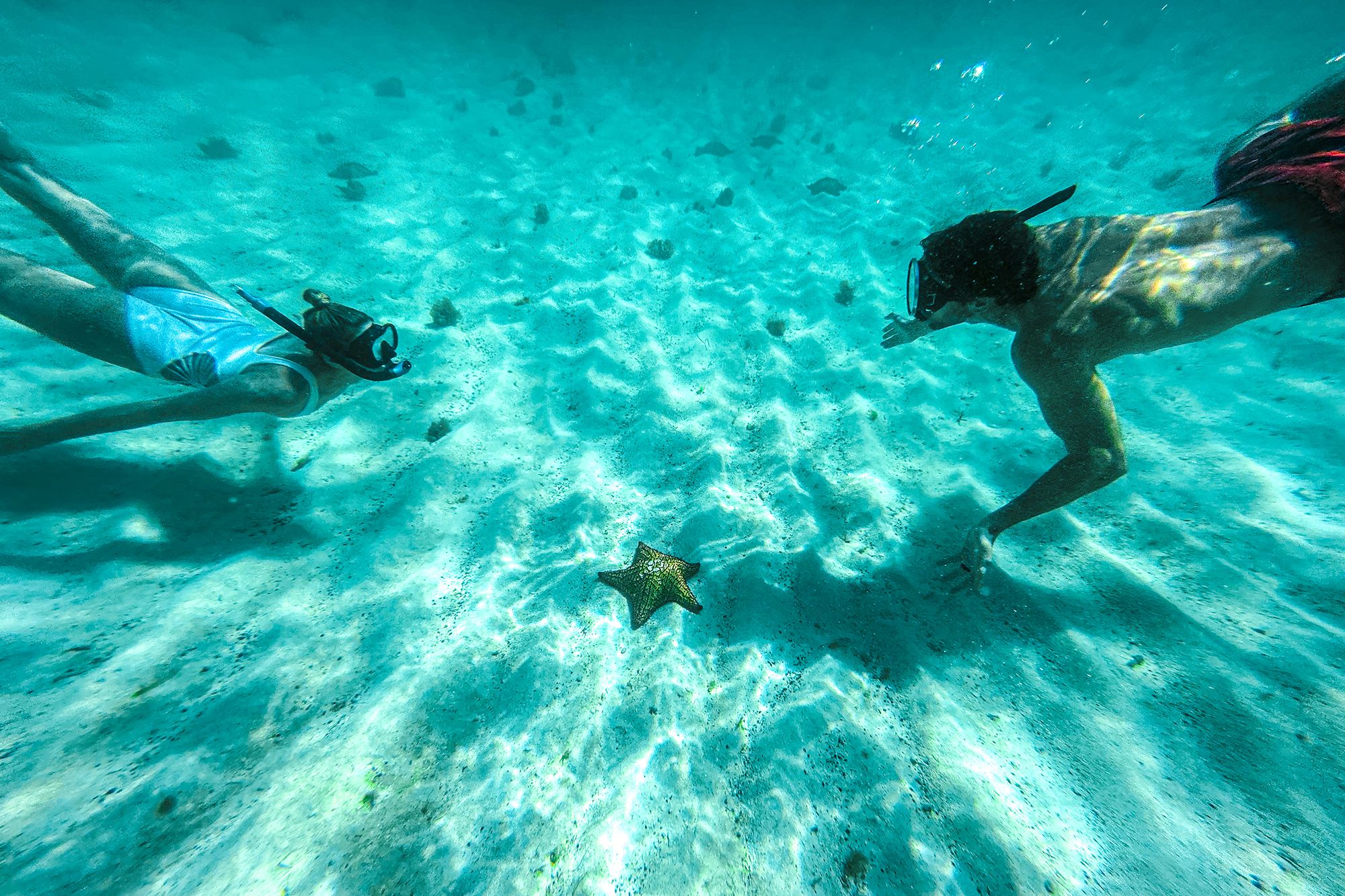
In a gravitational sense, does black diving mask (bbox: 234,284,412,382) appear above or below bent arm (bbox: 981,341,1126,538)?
above

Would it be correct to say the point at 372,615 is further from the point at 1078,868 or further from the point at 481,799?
the point at 1078,868

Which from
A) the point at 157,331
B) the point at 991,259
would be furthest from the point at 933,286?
the point at 157,331

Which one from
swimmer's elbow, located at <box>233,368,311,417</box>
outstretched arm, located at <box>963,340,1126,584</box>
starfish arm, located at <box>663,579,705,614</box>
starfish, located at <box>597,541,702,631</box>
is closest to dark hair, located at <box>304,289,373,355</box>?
swimmer's elbow, located at <box>233,368,311,417</box>

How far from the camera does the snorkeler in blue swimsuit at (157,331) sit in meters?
3.25

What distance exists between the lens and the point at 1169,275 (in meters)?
2.50

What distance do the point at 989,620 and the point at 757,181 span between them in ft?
35.8

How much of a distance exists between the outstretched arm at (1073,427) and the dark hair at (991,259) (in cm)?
38

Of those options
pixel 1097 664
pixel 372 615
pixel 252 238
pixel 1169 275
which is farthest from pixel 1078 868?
pixel 252 238

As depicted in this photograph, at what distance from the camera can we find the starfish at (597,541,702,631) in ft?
10.2

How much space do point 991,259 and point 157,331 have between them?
6.28m

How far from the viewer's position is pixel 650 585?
313 cm

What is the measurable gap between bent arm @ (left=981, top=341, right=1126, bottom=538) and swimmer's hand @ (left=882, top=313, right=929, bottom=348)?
2.11 feet

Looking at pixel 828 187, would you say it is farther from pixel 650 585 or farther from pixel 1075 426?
pixel 650 585

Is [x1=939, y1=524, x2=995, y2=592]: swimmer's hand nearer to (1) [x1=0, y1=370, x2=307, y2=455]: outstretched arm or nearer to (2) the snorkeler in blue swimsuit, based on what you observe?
(2) the snorkeler in blue swimsuit
